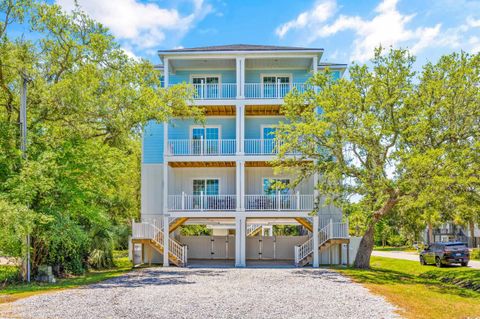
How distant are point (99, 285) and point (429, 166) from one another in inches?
514

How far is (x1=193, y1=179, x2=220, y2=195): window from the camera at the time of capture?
2827cm

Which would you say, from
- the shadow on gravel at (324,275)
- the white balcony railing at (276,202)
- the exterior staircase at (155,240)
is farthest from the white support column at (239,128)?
the shadow on gravel at (324,275)

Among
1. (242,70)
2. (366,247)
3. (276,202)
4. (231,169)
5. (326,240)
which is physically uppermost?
(242,70)

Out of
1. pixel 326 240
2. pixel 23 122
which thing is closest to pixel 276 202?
pixel 326 240

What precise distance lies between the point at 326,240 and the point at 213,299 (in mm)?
12823

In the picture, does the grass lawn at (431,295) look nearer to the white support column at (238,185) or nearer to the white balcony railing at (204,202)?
the white support column at (238,185)

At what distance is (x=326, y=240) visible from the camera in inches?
992

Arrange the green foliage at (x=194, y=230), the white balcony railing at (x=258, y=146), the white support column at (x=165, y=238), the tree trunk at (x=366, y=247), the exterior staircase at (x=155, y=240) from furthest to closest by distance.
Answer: the green foliage at (x=194, y=230) < the white balcony railing at (x=258, y=146) < the white support column at (x=165, y=238) < the exterior staircase at (x=155, y=240) < the tree trunk at (x=366, y=247)

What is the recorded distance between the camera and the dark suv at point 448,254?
28.0m

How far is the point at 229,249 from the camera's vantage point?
3003 centimetres

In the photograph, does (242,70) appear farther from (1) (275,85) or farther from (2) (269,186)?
(2) (269,186)

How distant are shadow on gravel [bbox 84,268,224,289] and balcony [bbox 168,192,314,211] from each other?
12.8 feet

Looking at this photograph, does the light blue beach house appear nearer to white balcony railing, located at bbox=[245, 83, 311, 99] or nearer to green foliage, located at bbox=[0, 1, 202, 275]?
white balcony railing, located at bbox=[245, 83, 311, 99]

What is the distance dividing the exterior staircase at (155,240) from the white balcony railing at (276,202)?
4.34m
